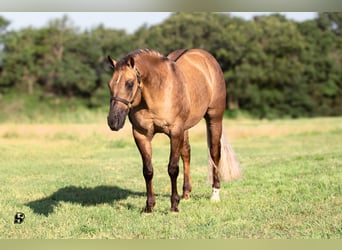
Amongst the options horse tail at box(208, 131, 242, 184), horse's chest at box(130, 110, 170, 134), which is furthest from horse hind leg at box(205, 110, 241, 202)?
horse's chest at box(130, 110, 170, 134)

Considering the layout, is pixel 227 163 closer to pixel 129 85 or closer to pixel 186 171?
pixel 186 171

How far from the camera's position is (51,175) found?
901 cm

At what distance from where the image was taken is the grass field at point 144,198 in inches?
196

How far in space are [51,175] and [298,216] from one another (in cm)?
497

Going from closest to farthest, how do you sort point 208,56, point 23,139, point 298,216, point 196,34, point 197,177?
point 298,216 < point 208,56 < point 197,177 < point 23,139 < point 196,34

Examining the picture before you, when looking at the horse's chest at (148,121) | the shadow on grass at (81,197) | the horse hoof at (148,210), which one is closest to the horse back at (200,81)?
the horse's chest at (148,121)

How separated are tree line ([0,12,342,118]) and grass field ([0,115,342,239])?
491 inches

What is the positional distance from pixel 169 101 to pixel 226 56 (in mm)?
22938

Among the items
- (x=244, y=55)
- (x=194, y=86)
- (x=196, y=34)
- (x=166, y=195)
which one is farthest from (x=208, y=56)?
(x=244, y=55)

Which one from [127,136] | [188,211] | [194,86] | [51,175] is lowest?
[127,136]

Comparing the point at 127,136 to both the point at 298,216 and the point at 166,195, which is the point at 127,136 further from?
the point at 298,216

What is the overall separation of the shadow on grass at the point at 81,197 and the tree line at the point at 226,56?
17684mm

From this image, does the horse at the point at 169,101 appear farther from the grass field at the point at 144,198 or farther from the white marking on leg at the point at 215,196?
the grass field at the point at 144,198

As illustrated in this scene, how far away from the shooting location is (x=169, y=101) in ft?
18.0
